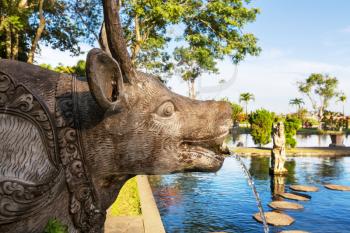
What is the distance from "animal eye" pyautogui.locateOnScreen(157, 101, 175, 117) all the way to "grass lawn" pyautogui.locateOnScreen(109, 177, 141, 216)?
19.9 feet

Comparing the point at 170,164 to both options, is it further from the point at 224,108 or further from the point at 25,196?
the point at 25,196

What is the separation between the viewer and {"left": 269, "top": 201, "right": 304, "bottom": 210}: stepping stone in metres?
11.4

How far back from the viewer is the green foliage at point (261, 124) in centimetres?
2609

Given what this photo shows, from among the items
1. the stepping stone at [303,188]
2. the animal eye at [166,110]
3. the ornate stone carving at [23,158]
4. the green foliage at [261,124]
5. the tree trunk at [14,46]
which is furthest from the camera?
the green foliage at [261,124]

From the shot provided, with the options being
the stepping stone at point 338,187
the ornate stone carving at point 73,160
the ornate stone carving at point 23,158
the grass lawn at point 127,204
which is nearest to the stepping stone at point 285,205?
the stepping stone at point 338,187

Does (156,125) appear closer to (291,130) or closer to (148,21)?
(148,21)

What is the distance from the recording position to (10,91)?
6.41ft

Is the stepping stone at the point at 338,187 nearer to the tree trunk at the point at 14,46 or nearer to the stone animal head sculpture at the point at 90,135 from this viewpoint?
the tree trunk at the point at 14,46

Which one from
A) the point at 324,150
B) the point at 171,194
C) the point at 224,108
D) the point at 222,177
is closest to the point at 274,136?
the point at 222,177


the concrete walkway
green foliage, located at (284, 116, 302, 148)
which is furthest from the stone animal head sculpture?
green foliage, located at (284, 116, 302, 148)

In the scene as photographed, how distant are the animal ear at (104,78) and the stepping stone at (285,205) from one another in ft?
34.0

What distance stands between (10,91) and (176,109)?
36.2 inches

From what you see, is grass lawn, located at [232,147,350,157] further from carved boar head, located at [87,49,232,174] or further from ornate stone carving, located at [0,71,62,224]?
ornate stone carving, located at [0,71,62,224]

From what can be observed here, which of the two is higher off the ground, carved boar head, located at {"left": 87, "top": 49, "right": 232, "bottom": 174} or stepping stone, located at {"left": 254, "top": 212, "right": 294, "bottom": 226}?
carved boar head, located at {"left": 87, "top": 49, "right": 232, "bottom": 174}
